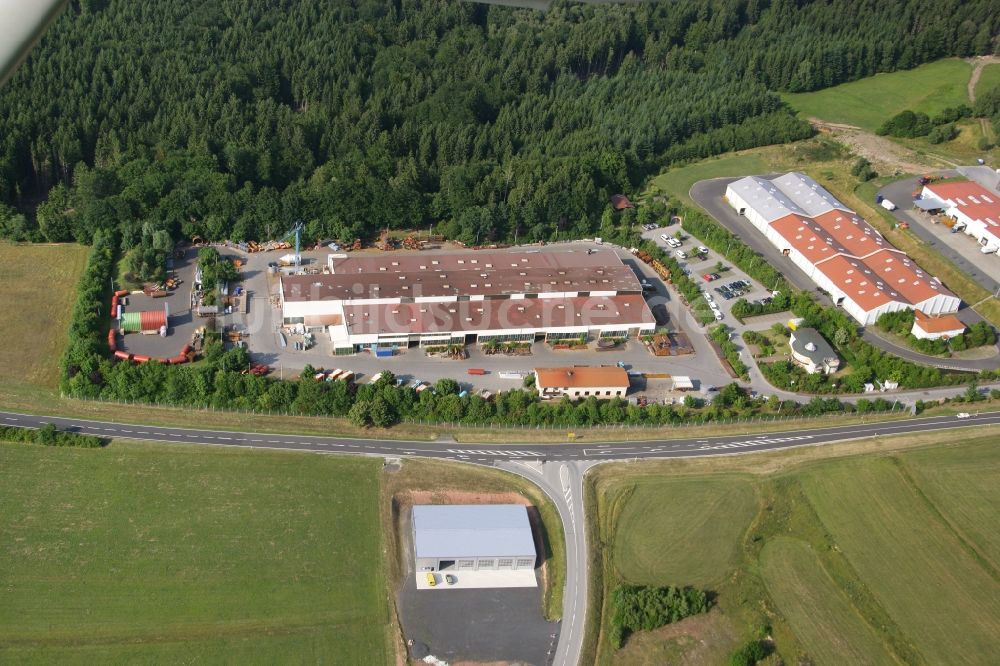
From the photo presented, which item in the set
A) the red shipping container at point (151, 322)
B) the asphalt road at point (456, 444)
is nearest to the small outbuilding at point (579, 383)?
the asphalt road at point (456, 444)

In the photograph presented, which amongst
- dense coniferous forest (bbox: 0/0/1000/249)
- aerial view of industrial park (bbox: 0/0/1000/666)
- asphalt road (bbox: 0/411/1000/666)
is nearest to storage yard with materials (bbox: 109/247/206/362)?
aerial view of industrial park (bbox: 0/0/1000/666)

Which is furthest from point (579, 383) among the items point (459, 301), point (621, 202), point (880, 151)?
point (880, 151)

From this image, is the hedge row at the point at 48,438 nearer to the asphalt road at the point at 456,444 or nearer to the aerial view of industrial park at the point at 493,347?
the aerial view of industrial park at the point at 493,347

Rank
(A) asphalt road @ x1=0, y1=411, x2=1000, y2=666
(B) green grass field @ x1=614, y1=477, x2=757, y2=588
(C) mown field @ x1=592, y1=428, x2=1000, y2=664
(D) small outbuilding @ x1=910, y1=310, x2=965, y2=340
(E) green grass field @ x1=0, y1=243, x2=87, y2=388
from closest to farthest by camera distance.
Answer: (C) mown field @ x1=592, y1=428, x2=1000, y2=664, (B) green grass field @ x1=614, y1=477, x2=757, y2=588, (A) asphalt road @ x1=0, y1=411, x2=1000, y2=666, (E) green grass field @ x1=0, y1=243, x2=87, y2=388, (D) small outbuilding @ x1=910, y1=310, x2=965, y2=340

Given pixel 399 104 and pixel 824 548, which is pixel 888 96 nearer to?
pixel 399 104

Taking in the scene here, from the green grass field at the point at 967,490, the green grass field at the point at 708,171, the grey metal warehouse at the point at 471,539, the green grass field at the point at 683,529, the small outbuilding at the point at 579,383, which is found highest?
the green grass field at the point at 708,171

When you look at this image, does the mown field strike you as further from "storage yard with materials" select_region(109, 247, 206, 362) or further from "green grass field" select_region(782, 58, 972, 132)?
"green grass field" select_region(782, 58, 972, 132)

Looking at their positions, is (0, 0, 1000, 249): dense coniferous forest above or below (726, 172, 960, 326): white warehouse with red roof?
above
